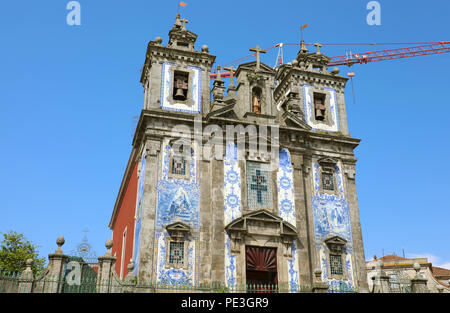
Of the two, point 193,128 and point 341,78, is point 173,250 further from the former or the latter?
point 341,78

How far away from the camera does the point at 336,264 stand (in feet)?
79.1

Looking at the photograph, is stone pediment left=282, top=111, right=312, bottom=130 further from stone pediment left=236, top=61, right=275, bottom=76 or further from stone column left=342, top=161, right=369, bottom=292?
stone column left=342, top=161, right=369, bottom=292

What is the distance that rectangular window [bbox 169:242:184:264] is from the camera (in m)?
21.7

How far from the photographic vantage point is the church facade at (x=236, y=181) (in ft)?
72.6

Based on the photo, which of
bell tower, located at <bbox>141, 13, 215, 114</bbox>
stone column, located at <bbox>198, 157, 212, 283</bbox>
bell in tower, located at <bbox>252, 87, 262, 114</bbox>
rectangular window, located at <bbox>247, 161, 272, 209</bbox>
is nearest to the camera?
stone column, located at <bbox>198, 157, 212, 283</bbox>

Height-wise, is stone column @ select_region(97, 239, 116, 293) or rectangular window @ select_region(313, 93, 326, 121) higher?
rectangular window @ select_region(313, 93, 326, 121)

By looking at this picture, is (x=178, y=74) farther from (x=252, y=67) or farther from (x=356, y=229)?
(x=356, y=229)

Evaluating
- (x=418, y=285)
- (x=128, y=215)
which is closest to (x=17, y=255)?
(x=128, y=215)

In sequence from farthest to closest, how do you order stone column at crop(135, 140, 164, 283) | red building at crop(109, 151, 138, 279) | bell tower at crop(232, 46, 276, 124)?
bell tower at crop(232, 46, 276, 124)
red building at crop(109, 151, 138, 279)
stone column at crop(135, 140, 164, 283)

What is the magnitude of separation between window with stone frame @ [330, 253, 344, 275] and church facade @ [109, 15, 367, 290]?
5cm

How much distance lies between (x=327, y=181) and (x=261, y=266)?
257 inches

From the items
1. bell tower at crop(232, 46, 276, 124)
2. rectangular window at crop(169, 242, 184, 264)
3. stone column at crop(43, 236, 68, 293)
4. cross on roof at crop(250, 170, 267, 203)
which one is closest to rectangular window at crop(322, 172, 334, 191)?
cross on roof at crop(250, 170, 267, 203)

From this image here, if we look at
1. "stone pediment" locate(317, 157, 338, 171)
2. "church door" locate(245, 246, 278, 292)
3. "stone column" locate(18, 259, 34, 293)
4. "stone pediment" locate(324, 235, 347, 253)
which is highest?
"stone pediment" locate(317, 157, 338, 171)
